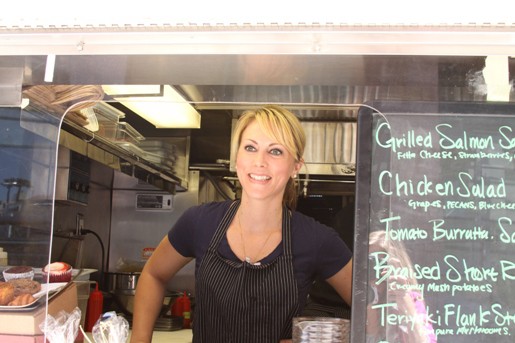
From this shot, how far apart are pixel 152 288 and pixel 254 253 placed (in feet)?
1.58

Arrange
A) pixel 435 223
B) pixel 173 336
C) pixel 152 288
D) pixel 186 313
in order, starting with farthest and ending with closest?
pixel 186 313 → pixel 173 336 → pixel 152 288 → pixel 435 223

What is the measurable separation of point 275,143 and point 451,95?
0.97 m

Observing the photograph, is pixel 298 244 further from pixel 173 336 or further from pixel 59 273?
pixel 173 336

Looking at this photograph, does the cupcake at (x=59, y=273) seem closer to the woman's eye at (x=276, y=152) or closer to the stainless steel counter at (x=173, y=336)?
the woman's eye at (x=276, y=152)

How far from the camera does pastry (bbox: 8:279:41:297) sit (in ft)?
5.63

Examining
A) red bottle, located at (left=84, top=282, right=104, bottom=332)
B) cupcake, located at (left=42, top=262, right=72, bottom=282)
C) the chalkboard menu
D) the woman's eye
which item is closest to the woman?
the woman's eye

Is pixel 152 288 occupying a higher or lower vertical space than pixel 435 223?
lower

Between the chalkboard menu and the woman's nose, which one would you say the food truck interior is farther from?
the woman's nose

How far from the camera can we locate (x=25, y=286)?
174 centimetres

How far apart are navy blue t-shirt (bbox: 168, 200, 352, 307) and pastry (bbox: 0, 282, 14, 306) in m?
1.03

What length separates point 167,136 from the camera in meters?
6.39

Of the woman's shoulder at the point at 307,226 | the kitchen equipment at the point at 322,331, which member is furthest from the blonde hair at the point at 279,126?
the kitchen equipment at the point at 322,331

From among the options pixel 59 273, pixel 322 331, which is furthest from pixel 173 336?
pixel 322 331
